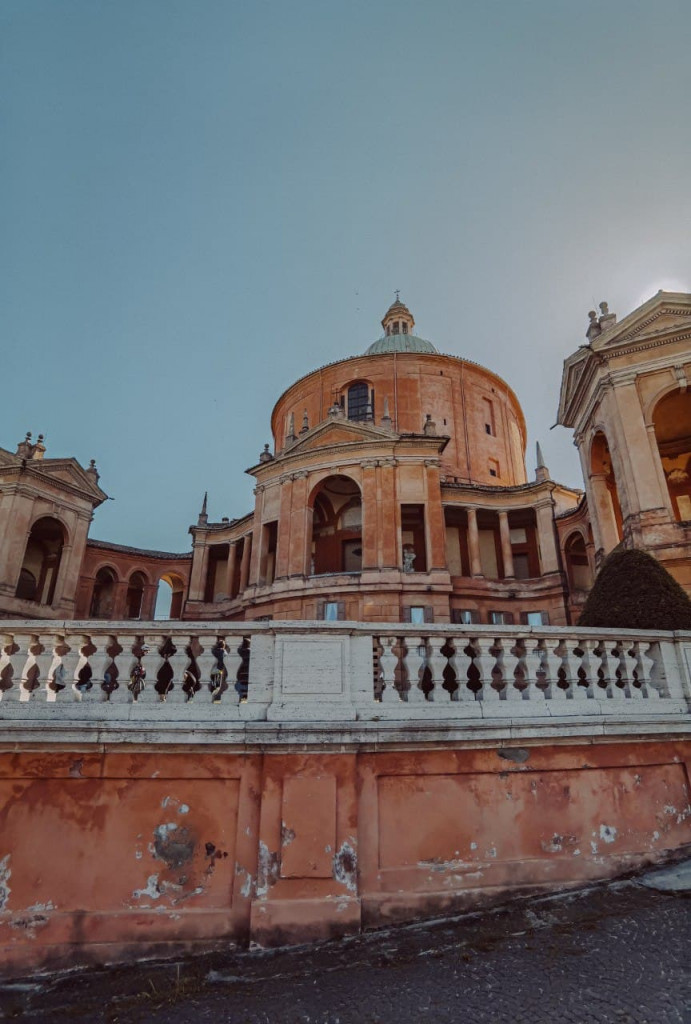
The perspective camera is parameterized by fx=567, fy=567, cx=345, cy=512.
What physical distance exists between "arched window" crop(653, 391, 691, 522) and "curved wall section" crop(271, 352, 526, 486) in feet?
40.9

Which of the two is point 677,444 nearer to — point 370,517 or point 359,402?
point 370,517

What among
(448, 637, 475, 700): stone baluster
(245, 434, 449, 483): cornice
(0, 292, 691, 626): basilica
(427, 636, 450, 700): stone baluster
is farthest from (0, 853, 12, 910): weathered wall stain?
(245, 434, 449, 483): cornice

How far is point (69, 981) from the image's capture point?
4.37 meters

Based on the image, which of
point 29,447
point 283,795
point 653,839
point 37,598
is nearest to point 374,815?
point 283,795

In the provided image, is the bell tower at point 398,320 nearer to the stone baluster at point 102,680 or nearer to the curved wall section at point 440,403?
the curved wall section at point 440,403

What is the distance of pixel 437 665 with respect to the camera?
571 cm

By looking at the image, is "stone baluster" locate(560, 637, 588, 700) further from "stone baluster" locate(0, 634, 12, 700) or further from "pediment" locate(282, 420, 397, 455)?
"pediment" locate(282, 420, 397, 455)

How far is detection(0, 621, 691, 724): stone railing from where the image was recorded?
17.0ft

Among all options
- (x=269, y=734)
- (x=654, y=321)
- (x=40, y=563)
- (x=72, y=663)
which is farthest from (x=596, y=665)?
(x=40, y=563)

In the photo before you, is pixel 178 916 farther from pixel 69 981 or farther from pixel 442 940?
pixel 442 940

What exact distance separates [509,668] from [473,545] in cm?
2116

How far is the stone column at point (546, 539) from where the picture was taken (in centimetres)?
2590

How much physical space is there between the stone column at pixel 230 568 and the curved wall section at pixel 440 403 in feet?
21.9

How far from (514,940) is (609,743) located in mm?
2181
